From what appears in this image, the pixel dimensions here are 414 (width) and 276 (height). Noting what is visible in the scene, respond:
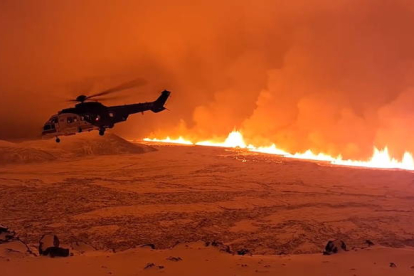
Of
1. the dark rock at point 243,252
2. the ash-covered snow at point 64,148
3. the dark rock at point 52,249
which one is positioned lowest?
the dark rock at point 52,249

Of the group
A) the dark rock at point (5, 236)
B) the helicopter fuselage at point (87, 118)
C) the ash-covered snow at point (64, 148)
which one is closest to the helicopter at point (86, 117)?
the helicopter fuselage at point (87, 118)

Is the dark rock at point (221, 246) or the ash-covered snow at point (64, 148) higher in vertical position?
the ash-covered snow at point (64, 148)

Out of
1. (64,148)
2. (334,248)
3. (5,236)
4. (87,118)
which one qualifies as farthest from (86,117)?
(334,248)

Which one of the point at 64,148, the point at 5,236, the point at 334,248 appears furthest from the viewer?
the point at 64,148

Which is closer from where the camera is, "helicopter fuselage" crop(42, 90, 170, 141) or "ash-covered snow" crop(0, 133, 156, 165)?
"helicopter fuselage" crop(42, 90, 170, 141)

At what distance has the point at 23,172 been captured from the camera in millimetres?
18344

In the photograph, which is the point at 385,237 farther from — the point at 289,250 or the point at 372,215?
the point at 289,250

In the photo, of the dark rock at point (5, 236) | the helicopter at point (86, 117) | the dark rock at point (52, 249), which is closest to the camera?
the dark rock at point (52, 249)

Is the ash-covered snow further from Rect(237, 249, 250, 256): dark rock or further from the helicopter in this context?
Rect(237, 249, 250, 256): dark rock

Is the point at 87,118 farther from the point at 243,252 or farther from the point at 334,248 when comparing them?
the point at 334,248

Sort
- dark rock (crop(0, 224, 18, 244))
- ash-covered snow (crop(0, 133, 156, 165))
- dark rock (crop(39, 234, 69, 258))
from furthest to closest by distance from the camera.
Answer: ash-covered snow (crop(0, 133, 156, 165)) → dark rock (crop(0, 224, 18, 244)) → dark rock (crop(39, 234, 69, 258))

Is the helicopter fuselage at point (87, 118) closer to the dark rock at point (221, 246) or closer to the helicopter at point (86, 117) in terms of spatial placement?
the helicopter at point (86, 117)

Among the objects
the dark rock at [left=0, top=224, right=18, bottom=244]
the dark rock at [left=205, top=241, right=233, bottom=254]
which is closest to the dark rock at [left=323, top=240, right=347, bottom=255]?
the dark rock at [left=205, top=241, right=233, bottom=254]

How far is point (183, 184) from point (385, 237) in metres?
9.12
